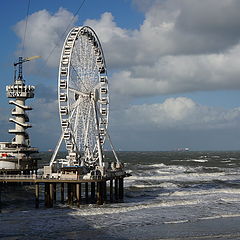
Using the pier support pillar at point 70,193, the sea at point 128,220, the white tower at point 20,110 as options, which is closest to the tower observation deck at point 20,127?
the white tower at point 20,110

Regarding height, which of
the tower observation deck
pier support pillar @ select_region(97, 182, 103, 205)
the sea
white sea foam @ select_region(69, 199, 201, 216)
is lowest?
the sea

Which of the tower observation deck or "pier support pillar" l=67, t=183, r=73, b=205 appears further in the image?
the tower observation deck

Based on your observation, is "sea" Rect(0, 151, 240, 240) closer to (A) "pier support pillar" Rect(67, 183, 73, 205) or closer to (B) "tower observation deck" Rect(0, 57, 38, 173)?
(A) "pier support pillar" Rect(67, 183, 73, 205)

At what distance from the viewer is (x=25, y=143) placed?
70188 mm

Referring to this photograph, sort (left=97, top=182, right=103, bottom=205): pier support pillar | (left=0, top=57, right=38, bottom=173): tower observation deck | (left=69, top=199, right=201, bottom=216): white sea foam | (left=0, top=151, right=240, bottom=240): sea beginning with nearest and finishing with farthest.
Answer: (left=0, top=151, right=240, bottom=240): sea → (left=69, top=199, right=201, bottom=216): white sea foam → (left=97, top=182, right=103, bottom=205): pier support pillar → (left=0, top=57, right=38, bottom=173): tower observation deck

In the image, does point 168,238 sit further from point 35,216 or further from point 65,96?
point 65,96

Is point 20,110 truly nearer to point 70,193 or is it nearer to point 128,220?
point 70,193

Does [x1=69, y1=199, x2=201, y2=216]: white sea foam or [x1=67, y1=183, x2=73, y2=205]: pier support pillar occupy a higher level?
[x1=67, y1=183, x2=73, y2=205]: pier support pillar

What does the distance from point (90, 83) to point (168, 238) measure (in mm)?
23748

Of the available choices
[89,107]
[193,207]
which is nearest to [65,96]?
[89,107]

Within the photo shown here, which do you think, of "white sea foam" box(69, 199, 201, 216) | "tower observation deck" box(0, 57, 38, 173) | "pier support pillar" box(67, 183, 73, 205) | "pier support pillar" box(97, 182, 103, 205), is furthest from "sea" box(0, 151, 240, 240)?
"tower observation deck" box(0, 57, 38, 173)

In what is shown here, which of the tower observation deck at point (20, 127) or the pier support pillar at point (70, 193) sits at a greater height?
the tower observation deck at point (20, 127)

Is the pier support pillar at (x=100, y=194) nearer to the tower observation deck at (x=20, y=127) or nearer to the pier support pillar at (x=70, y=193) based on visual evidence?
the pier support pillar at (x=70, y=193)

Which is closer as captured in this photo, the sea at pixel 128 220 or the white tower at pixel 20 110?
the sea at pixel 128 220
